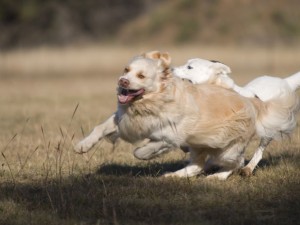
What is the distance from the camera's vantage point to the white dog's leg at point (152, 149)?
6.88 meters

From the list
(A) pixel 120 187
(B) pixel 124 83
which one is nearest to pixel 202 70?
(B) pixel 124 83

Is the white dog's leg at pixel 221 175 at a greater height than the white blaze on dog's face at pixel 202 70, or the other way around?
the white blaze on dog's face at pixel 202 70

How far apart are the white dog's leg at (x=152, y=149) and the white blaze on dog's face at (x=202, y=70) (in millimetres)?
1230

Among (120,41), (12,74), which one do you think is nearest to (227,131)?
(12,74)

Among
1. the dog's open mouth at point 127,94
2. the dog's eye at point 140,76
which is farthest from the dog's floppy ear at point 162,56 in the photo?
the dog's open mouth at point 127,94

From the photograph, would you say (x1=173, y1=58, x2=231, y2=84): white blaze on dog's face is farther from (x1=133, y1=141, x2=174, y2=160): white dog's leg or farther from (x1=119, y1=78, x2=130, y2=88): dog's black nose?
(x1=119, y1=78, x2=130, y2=88): dog's black nose

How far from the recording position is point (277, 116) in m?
7.66

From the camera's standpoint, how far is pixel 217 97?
7.25 meters

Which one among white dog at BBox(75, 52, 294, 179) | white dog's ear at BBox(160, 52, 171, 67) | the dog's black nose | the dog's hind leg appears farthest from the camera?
the dog's hind leg

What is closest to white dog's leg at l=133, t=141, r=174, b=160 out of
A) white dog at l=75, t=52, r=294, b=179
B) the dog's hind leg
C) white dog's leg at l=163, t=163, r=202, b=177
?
white dog at l=75, t=52, r=294, b=179

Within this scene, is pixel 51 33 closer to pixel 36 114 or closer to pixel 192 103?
pixel 36 114

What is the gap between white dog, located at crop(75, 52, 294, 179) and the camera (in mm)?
6707

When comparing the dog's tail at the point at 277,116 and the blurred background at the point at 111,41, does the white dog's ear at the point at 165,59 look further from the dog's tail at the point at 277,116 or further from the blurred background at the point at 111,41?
the blurred background at the point at 111,41

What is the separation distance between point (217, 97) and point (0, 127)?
21.4ft
